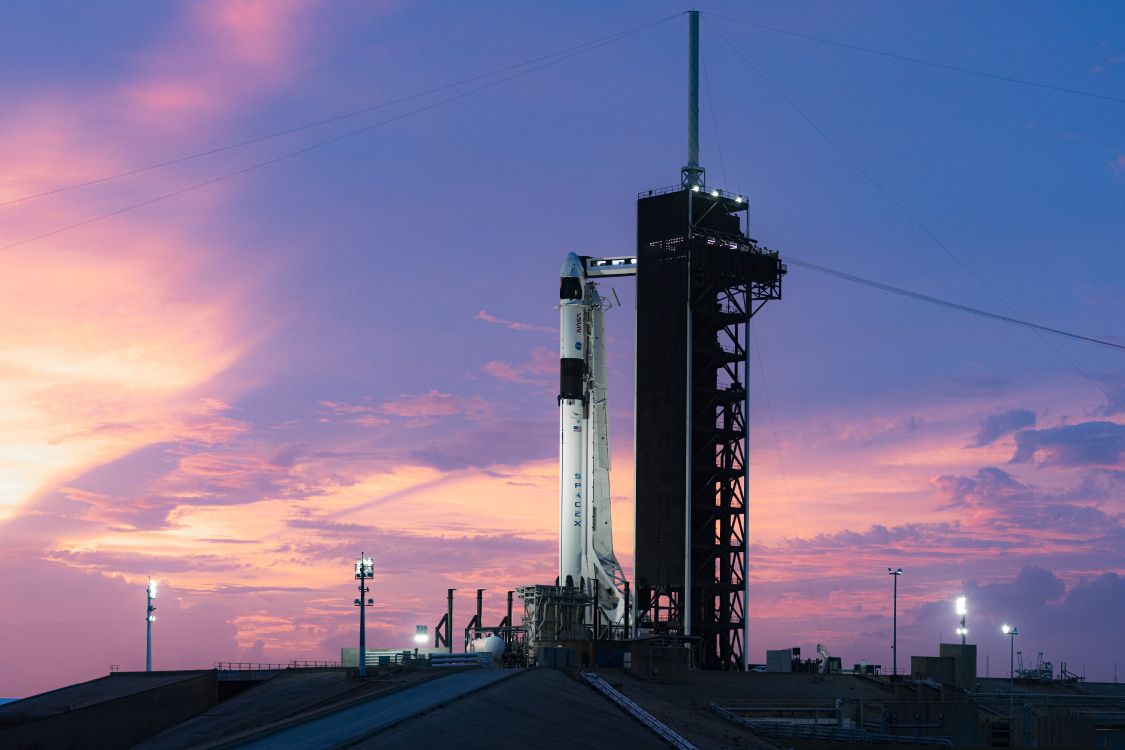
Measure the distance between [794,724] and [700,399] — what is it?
143 ft

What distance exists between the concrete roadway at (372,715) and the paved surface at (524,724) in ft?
3.87

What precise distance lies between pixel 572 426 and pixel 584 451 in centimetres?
253

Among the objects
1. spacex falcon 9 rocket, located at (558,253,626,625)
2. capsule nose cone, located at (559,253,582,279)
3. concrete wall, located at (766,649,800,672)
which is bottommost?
concrete wall, located at (766,649,800,672)

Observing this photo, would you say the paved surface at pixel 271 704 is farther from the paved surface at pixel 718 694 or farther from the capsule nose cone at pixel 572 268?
the capsule nose cone at pixel 572 268

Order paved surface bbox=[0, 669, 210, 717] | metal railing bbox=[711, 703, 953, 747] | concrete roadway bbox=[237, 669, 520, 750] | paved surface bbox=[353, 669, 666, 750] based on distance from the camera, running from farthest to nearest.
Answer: paved surface bbox=[0, 669, 210, 717]
metal railing bbox=[711, 703, 953, 747]
concrete roadway bbox=[237, 669, 520, 750]
paved surface bbox=[353, 669, 666, 750]

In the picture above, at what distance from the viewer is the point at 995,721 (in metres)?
84.1

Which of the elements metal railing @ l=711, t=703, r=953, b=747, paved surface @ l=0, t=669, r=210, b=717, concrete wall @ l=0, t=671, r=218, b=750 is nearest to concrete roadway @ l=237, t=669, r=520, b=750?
metal railing @ l=711, t=703, r=953, b=747

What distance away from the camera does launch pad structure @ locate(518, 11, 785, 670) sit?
117188 mm

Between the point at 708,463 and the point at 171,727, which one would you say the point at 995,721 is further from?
the point at 171,727

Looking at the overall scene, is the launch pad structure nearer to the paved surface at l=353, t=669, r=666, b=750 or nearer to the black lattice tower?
the black lattice tower

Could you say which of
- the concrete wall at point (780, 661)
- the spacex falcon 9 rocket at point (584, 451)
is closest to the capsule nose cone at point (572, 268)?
the spacex falcon 9 rocket at point (584, 451)

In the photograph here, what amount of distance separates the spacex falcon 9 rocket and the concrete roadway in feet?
121

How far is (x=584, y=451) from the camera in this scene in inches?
4712

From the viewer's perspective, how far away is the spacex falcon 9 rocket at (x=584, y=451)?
390ft
